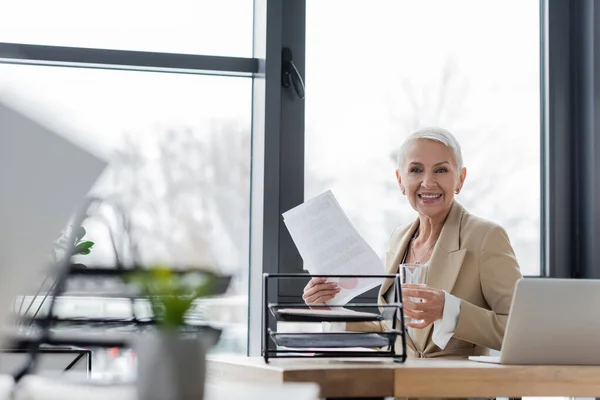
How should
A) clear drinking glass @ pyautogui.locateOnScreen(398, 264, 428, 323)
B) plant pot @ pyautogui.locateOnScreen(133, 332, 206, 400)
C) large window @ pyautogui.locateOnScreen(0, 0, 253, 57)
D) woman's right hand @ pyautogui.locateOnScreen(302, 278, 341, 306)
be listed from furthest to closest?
large window @ pyautogui.locateOnScreen(0, 0, 253, 57) < woman's right hand @ pyautogui.locateOnScreen(302, 278, 341, 306) < clear drinking glass @ pyautogui.locateOnScreen(398, 264, 428, 323) < plant pot @ pyautogui.locateOnScreen(133, 332, 206, 400)

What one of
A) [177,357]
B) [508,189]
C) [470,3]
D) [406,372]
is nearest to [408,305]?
[406,372]

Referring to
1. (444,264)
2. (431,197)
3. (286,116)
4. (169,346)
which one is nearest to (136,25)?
(286,116)

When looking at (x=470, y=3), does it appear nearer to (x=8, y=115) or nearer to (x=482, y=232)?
(x=482, y=232)

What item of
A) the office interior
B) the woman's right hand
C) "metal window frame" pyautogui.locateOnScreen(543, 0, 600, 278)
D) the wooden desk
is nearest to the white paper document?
the woman's right hand

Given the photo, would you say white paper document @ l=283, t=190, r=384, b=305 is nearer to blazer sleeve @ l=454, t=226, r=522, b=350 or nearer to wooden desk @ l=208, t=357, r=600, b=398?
blazer sleeve @ l=454, t=226, r=522, b=350

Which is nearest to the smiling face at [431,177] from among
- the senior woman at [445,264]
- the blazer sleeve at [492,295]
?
the senior woman at [445,264]

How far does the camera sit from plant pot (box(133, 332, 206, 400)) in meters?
1.04

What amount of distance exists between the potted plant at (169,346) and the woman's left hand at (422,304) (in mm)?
972

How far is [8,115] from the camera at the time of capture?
1.11 metres

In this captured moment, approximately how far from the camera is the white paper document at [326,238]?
2.11 metres

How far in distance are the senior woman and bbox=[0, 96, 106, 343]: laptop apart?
103 cm

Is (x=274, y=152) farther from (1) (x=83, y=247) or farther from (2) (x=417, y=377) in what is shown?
(2) (x=417, y=377)

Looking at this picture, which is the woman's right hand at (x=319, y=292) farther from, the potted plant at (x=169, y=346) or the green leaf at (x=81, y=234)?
the potted plant at (x=169, y=346)

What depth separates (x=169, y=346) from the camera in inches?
41.3
